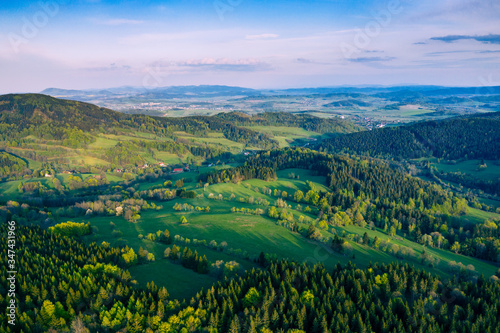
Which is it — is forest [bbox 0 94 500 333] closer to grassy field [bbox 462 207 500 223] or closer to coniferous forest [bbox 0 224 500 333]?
coniferous forest [bbox 0 224 500 333]

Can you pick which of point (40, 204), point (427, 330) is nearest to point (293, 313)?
point (427, 330)

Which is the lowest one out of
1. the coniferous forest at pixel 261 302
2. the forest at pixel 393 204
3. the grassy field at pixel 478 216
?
the grassy field at pixel 478 216

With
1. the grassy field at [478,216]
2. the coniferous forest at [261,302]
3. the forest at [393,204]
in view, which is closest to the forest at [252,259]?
the coniferous forest at [261,302]

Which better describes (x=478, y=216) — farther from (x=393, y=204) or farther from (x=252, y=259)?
(x=252, y=259)

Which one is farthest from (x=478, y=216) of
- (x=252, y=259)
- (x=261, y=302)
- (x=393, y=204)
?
(x=261, y=302)

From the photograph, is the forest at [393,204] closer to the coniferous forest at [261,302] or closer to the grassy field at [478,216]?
the grassy field at [478,216]

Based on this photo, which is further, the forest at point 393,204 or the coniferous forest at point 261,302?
the forest at point 393,204

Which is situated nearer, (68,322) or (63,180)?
(68,322)

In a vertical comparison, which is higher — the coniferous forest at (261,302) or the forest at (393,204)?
the coniferous forest at (261,302)

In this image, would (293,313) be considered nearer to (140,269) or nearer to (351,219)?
(140,269)

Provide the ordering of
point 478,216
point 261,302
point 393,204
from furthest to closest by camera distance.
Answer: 1. point 393,204
2. point 478,216
3. point 261,302

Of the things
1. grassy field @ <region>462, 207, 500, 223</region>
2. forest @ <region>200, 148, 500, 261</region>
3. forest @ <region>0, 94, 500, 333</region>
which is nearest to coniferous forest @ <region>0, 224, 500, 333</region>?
forest @ <region>0, 94, 500, 333</region>
